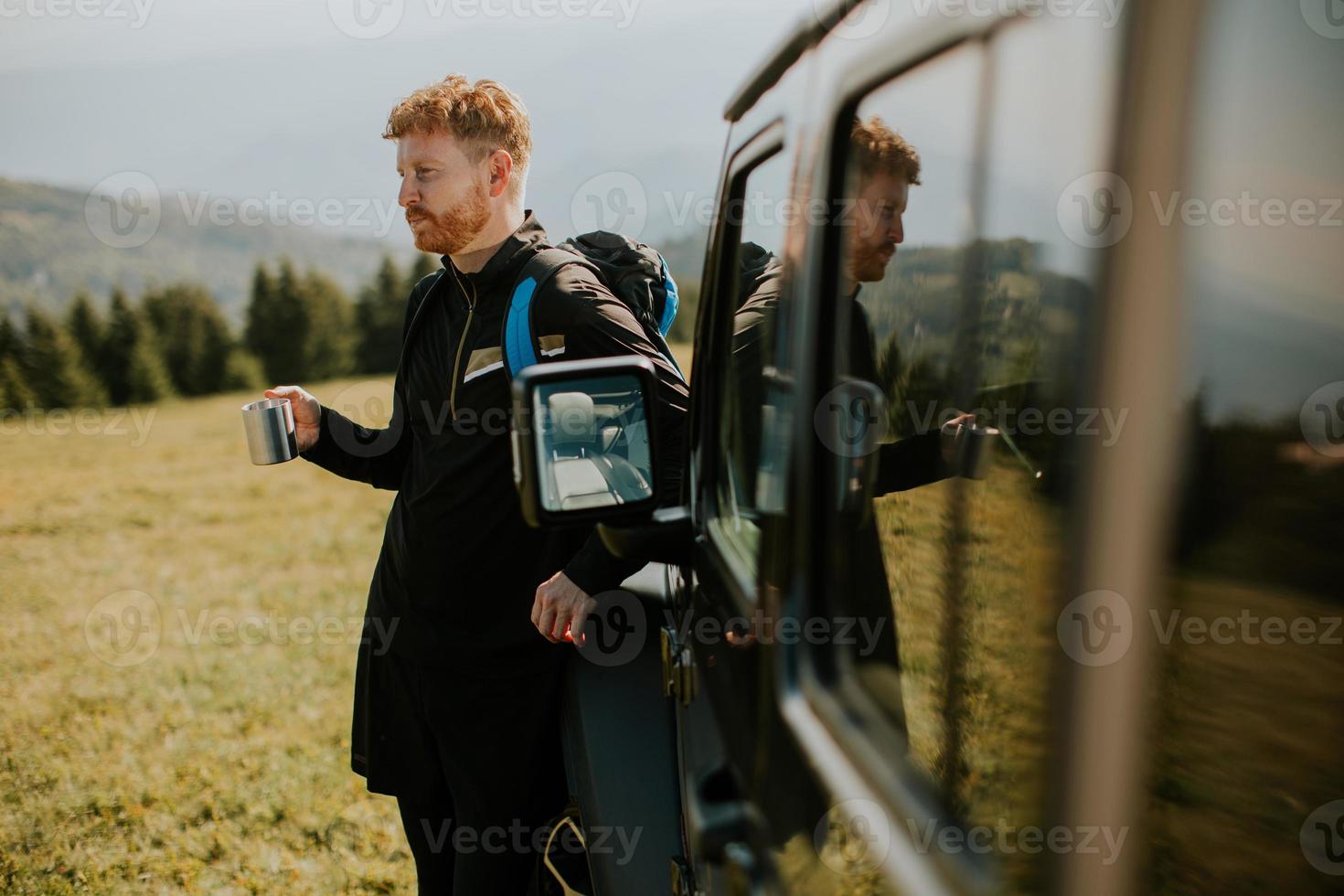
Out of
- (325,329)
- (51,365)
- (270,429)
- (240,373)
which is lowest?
(240,373)

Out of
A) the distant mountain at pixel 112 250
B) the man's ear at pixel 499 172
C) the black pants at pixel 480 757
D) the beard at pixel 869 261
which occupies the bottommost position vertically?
the black pants at pixel 480 757

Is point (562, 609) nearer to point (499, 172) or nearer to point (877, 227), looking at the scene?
point (499, 172)

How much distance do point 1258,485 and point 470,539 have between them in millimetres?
2048

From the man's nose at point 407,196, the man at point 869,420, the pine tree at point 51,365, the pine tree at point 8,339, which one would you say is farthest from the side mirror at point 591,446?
the pine tree at point 51,365

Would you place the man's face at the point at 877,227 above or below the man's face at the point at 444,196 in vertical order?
below

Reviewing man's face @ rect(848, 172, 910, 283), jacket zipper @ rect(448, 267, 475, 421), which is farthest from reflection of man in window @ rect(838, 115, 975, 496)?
jacket zipper @ rect(448, 267, 475, 421)

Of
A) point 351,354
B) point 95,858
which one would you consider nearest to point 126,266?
point 351,354

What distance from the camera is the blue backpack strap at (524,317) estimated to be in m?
2.33

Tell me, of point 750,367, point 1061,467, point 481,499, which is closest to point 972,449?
point 1061,467

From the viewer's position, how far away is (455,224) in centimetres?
253

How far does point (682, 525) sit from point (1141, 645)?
3.98 ft

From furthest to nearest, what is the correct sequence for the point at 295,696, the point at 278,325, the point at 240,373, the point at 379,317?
1. the point at 379,317
2. the point at 278,325
3. the point at 240,373
4. the point at 295,696

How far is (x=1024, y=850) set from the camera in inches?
24.8

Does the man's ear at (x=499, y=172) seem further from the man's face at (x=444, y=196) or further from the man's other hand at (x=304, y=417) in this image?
the man's other hand at (x=304, y=417)
